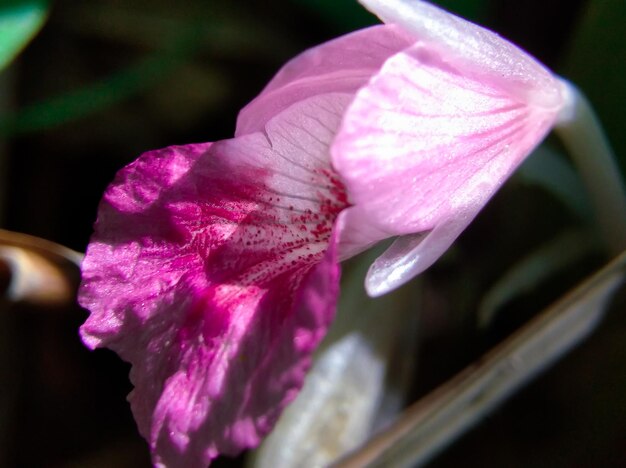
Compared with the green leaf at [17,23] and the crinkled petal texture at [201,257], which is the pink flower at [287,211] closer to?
the crinkled petal texture at [201,257]

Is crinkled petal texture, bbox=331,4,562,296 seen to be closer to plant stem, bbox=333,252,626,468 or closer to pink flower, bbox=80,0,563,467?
pink flower, bbox=80,0,563,467

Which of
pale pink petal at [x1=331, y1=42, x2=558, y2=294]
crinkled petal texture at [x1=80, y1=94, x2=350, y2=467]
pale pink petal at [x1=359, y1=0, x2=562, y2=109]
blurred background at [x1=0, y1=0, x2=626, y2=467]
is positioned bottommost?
blurred background at [x1=0, y1=0, x2=626, y2=467]

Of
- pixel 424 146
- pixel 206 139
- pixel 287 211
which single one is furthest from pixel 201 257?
pixel 206 139

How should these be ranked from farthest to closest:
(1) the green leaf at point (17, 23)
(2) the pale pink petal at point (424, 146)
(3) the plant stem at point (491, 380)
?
(1) the green leaf at point (17, 23) < (3) the plant stem at point (491, 380) < (2) the pale pink petal at point (424, 146)

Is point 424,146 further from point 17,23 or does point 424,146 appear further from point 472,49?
point 17,23

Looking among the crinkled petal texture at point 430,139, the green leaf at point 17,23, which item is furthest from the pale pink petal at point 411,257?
the green leaf at point 17,23

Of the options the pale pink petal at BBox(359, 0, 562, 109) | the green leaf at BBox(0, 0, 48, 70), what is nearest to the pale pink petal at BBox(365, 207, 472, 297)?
the pale pink petal at BBox(359, 0, 562, 109)
